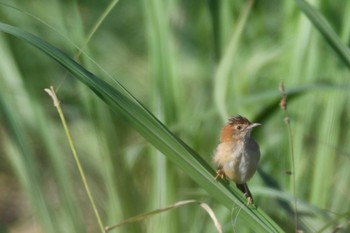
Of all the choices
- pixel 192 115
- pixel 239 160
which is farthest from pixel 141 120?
pixel 192 115

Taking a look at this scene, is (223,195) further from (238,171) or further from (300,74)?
(300,74)

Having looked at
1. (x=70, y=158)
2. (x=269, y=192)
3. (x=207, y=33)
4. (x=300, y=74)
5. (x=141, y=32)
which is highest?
(x=141, y=32)

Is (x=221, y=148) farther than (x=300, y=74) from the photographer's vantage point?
No

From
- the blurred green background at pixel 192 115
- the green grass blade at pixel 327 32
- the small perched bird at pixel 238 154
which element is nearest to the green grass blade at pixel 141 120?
the blurred green background at pixel 192 115

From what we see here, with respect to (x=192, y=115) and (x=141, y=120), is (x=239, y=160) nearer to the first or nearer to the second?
(x=192, y=115)

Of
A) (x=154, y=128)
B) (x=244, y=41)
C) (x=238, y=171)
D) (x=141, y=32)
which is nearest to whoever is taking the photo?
(x=154, y=128)

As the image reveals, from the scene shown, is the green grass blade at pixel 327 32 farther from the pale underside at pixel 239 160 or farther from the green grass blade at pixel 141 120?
the green grass blade at pixel 141 120

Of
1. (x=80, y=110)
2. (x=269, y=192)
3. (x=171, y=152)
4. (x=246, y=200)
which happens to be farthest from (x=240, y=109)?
(x=171, y=152)
